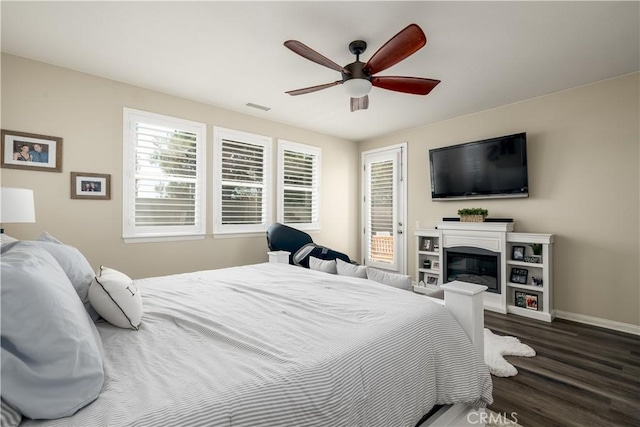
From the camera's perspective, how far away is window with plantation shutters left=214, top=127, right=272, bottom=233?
13.4 ft

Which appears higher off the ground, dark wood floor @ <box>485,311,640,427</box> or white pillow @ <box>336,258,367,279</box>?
white pillow @ <box>336,258,367,279</box>

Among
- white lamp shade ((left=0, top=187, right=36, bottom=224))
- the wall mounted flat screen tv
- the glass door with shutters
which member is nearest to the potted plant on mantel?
the wall mounted flat screen tv

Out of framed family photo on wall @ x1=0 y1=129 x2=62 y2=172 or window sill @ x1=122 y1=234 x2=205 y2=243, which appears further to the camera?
window sill @ x1=122 y1=234 x2=205 y2=243

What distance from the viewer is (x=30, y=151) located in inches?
112

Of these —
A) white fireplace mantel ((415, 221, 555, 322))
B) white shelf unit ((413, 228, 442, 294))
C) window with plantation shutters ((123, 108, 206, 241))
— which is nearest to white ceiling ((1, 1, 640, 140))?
window with plantation shutters ((123, 108, 206, 241))

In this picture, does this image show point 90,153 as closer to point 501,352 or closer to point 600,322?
point 501,352

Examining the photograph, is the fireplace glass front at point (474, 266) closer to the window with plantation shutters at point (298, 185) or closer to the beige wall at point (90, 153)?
the window with plantation shutters at point (298, 185)

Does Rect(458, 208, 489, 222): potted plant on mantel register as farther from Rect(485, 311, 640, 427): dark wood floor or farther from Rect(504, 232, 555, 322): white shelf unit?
Rect(485, 311, 640, 427): dark wood floor

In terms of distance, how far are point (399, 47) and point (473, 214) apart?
2.89m

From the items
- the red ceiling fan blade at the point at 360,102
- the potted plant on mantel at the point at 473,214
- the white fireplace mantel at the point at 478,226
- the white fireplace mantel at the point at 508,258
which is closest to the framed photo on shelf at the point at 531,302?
the white fireplace mantel at the point at 508,258

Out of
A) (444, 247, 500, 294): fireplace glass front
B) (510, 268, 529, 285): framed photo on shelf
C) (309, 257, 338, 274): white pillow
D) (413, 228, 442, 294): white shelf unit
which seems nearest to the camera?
(309, 257, 338, 274): white pillow

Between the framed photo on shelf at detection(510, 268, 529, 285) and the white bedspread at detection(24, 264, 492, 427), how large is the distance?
2708mm

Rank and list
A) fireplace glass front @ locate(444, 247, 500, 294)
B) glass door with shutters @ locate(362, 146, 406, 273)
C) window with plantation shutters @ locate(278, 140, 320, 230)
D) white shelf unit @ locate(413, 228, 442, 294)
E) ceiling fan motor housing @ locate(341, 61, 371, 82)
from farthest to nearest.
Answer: glass door with shutters @ locate(362, 146, 406, 273) → window with plantation shutters @ locate(278, 140, 320, 230) → white shelf unit @ locate(413, 228, 442, 294) → fireplace glass front @ locate(444, 247, 500, 294) → ceiling fan motor housing @ locate(341, 61, 371, 82)

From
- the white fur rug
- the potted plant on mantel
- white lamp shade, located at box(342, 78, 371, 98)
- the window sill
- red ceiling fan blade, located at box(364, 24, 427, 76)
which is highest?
red ceiling fan blade, located at box(364, 24, 427, 76)
